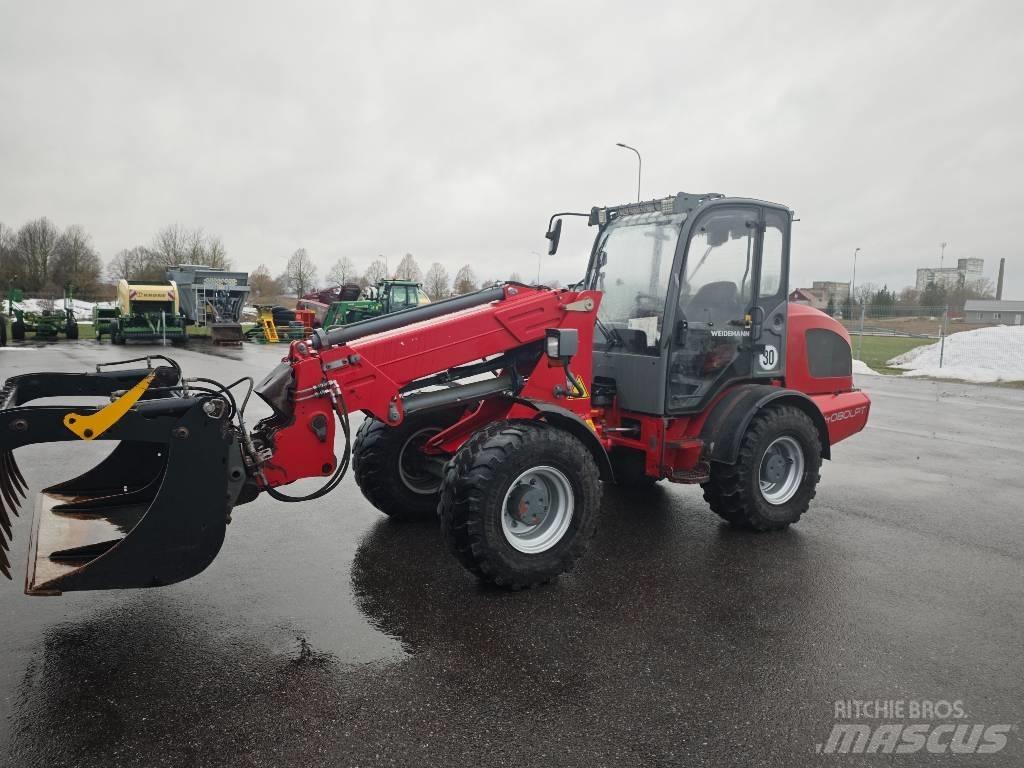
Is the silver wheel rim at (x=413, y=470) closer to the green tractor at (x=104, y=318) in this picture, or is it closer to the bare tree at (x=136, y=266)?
the green tractor at (x=104, y=318)

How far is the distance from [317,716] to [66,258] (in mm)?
66382

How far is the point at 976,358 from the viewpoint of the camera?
20.8 metres

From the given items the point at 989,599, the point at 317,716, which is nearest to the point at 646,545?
the point at 989,599

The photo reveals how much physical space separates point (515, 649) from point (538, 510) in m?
1.03

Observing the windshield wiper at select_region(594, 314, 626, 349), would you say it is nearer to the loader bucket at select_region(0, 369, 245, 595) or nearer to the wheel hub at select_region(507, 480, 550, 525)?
the wheel hub at select_region(507, 480, 550, 525)

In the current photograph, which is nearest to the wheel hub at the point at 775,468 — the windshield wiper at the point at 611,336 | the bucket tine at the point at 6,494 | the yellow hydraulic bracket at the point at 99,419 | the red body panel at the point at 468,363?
the red body panel at the point at 468,363

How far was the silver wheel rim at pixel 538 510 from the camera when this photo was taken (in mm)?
4464

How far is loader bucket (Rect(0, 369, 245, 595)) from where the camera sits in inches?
130

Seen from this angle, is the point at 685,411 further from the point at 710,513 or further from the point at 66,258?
the point at 66,258

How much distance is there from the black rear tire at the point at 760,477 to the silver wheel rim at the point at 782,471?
0.02 metres

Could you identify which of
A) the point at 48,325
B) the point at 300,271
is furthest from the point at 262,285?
the point at 48,325

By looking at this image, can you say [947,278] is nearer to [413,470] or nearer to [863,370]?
[863,370]

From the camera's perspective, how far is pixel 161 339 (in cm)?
2659

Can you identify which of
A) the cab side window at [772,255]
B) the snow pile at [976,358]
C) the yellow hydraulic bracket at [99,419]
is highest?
the cab side window at [772,255]
